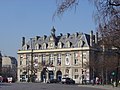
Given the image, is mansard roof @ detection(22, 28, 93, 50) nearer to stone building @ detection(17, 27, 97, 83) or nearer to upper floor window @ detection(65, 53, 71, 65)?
stone building @ detection(17, 27, 97, 83)

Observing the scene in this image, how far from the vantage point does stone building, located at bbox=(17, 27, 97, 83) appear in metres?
140

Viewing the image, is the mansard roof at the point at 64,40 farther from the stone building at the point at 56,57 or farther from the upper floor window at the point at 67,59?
the upper floor window at the point at 67,59

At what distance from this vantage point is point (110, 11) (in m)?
19.1

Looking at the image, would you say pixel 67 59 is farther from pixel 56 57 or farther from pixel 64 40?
pixel 64 40

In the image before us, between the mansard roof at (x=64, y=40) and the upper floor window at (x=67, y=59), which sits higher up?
the mansard roof at (x=64, y=40)

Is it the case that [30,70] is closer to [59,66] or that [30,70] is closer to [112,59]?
[59,66]

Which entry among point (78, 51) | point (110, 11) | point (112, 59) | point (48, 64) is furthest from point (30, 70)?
point (110, 11)

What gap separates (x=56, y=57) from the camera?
14925 cm

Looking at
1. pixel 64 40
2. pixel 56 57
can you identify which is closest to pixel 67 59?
pixel 56 57

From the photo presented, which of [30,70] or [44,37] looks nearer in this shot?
[30,70]

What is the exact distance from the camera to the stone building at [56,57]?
140 metres

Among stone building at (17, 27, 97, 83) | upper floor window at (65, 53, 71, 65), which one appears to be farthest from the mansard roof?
upper floor window at (65, 53, 71, 65)

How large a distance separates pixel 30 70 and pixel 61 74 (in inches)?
454

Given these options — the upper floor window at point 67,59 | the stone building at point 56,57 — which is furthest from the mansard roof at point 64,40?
the upper floor window at point 67,59
